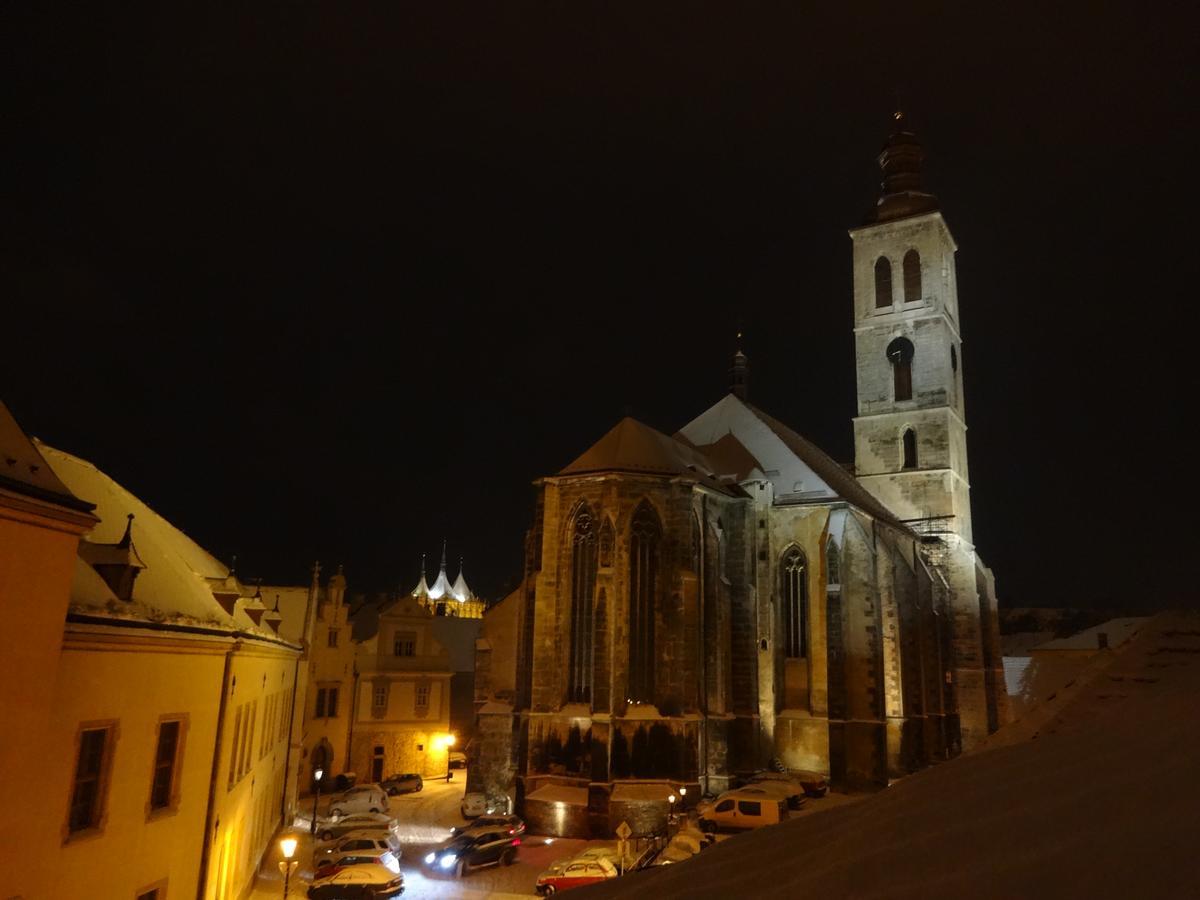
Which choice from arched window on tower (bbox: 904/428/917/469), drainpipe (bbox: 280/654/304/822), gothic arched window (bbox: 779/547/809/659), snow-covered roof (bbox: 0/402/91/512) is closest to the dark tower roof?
arched window on tower (bbox: 904/428/917/469)

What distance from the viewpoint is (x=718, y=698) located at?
99.3 ft

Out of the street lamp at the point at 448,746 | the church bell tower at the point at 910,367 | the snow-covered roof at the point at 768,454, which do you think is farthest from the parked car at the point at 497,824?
the church bell tower at the point at 910,367

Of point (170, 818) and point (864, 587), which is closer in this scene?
point (170, 818)

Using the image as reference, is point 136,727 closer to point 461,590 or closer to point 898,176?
point 898,176

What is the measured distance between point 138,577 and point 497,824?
15.5 m

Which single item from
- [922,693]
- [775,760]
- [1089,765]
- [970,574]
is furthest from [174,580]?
[970,574]

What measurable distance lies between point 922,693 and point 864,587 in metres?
7.89

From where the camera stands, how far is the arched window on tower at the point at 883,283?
1813 inches

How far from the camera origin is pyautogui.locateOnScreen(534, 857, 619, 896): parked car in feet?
61.8

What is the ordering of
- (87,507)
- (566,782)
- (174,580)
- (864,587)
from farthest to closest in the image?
(864,587) → (566,782) → (174,580) → (87,507)

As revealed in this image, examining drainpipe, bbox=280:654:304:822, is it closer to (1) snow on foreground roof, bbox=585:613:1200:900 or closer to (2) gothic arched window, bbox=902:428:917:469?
(1) snow on foreground roof, bbox=585:613:1200:900

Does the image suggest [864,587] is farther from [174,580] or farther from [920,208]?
[174,580]

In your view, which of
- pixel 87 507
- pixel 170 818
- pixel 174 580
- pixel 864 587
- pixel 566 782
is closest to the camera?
pixel 87 507

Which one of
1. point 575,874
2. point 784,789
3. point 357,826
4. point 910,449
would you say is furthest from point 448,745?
point 910,449
